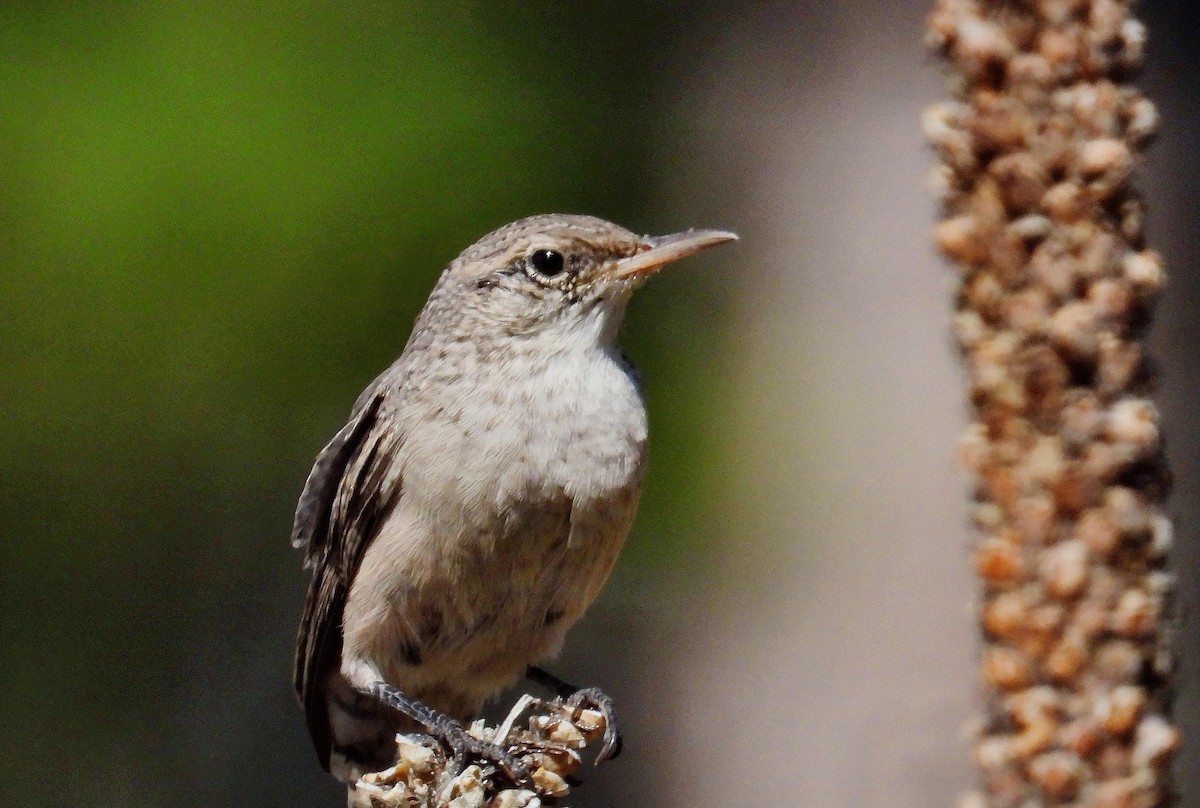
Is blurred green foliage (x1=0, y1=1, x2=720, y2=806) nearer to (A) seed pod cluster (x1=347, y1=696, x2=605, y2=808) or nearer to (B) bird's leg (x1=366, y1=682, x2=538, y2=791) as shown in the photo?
(B) bird's leg (x1=366, y1=682, x2=538, y2=791)

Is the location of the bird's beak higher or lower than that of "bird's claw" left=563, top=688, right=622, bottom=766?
higher

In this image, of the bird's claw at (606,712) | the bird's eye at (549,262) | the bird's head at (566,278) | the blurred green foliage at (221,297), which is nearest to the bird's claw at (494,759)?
the bird's claw at (606,712)

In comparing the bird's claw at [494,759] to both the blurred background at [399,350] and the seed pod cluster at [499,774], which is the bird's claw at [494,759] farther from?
the blurred background at [399,350]

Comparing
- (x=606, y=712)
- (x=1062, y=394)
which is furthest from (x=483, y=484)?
(x=1062, y=394)

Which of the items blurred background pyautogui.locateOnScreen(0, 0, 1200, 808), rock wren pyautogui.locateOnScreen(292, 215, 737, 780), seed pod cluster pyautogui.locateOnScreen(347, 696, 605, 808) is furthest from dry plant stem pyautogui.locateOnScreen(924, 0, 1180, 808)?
blurred background pyautogui.locateOnScreen(0, 0, 1200, 808)

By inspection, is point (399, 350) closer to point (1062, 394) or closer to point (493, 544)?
point (493, 544)

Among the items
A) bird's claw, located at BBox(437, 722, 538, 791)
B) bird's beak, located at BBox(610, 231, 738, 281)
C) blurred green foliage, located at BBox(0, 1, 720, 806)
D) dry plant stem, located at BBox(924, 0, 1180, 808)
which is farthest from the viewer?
blurred green foliage, located at BBox(0, 1, 720, 806)
